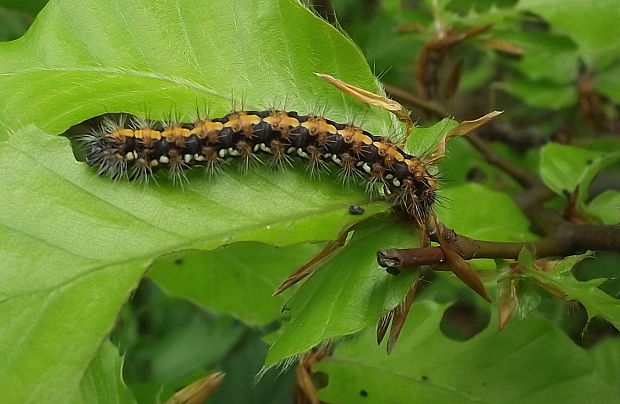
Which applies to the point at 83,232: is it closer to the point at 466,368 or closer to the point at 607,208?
the point at 466,368

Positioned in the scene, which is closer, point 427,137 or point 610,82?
point 427,137

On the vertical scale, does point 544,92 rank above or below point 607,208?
below

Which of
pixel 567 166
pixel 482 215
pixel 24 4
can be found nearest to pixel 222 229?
pixel 482 215

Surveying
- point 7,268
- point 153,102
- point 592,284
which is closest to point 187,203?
point 153,102

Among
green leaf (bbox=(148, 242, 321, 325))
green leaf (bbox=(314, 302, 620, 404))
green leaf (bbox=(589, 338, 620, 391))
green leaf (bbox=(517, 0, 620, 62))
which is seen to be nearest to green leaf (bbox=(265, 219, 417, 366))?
green leaf (bbox=(314, 302, 620, 404))

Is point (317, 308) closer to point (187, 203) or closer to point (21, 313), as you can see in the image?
point (187, 203)

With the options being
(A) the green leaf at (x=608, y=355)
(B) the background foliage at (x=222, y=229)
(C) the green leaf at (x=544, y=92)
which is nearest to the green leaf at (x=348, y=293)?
(B) the background foliage at (x=222, y=229)
